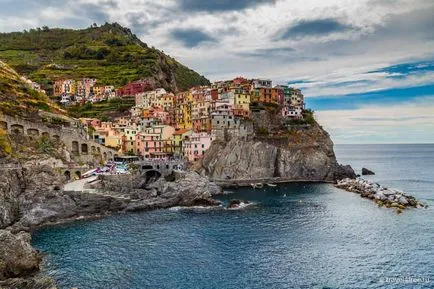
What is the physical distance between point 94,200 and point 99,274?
29.9 meters

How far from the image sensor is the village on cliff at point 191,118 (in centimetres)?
11294

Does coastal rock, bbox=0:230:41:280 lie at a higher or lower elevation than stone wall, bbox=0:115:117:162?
lower

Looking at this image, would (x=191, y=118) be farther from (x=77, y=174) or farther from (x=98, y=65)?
(x=98, y=65)

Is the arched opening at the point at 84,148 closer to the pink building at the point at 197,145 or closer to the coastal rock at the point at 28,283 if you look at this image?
the pink building at the point at 197,145

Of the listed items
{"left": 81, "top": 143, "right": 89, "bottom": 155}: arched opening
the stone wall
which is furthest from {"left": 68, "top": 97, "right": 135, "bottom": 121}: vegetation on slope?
{"left": 81, "top": 143, "right": 89, "bottom": 155}: arched opening

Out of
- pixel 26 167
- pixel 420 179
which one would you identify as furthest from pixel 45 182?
pixel 420 179

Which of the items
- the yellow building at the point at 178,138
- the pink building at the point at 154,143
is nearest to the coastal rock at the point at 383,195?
the yellow building at the point at 178,138

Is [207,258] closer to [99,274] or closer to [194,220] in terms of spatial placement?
[99,274]

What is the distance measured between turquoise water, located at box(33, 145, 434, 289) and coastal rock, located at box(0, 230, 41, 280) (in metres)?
2.13

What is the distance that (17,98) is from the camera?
320 feet

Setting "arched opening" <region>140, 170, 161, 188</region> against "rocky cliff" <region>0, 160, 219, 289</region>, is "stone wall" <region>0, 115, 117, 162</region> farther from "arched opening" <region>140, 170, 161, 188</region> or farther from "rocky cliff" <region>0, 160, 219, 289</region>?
"rocky cliff" <region>0, 160, 219, 289</region>

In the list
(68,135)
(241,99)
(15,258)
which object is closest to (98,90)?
(241,99)

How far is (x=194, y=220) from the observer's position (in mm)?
68312

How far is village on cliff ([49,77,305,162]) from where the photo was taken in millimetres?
112938
